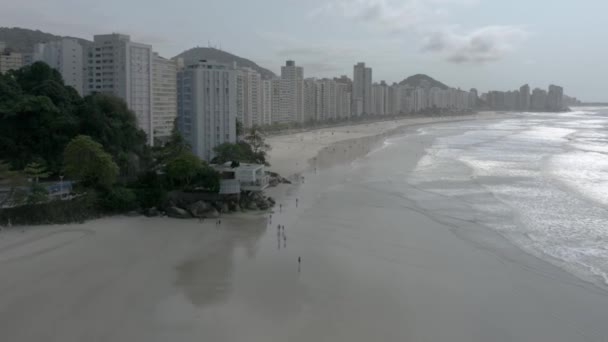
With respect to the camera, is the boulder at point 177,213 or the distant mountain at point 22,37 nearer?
the boulder at point 177,213

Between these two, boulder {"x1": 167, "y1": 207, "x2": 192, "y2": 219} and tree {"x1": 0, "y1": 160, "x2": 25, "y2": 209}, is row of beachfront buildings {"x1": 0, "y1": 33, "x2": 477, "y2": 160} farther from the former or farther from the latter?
tree {"x1": 0, "y1": 160, "x2": 25, "y2": 209}

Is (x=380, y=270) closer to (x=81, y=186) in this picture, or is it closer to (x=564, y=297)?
(x=564, y=297)

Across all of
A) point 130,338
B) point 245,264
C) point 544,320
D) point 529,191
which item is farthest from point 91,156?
point 529,191

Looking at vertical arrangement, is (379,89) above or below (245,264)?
above

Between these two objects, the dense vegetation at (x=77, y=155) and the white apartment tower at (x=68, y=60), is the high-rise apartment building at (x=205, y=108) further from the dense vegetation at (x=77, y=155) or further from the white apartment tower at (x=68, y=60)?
the white apartment tower at (x=68, y=60)

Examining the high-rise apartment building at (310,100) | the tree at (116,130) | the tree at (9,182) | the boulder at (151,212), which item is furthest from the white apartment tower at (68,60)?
the high-rise apartment building at (310,100)

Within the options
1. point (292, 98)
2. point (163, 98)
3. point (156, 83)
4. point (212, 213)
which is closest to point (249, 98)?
point (292, 98)

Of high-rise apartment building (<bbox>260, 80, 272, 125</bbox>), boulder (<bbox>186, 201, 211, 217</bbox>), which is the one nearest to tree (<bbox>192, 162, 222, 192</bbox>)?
boulder (<bbox>186, 201, 211, 217</bbox>)
